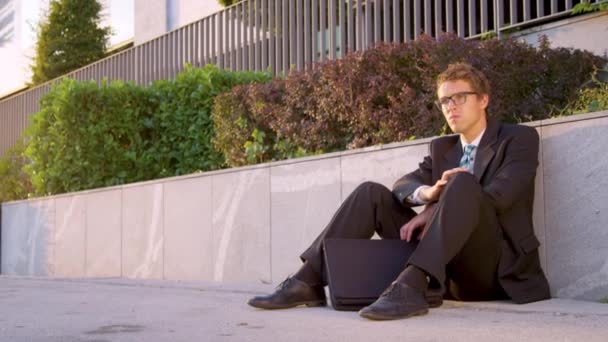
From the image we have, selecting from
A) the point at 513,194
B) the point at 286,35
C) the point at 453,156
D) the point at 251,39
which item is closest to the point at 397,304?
the point at 513,194

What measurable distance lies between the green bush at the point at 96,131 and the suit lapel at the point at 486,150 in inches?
271

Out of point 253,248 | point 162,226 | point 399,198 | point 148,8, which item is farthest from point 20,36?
point 399,198

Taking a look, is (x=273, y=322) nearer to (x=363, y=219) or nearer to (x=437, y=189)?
(x=363, y=219)

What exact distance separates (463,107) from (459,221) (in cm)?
89

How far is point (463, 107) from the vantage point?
4.92 m

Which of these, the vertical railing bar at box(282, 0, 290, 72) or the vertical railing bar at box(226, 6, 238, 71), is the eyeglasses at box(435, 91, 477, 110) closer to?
the vertical railing bar at box(282, 0, 290, 72)

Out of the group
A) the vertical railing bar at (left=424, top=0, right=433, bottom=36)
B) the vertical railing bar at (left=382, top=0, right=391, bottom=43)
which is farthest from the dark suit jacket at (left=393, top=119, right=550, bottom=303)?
the vertical railing bar at (left=382, top=0, right=391, bottom=43)

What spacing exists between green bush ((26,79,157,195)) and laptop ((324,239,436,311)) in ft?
22.6

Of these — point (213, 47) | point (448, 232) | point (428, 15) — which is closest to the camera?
point (448, 232)

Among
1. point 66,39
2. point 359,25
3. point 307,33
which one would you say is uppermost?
point 66,39

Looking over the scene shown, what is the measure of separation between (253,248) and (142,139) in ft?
13.8

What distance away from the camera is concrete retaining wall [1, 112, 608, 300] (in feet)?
16.3

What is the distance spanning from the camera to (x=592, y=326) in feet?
12.7

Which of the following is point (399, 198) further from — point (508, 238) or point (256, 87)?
point (256, 87)
